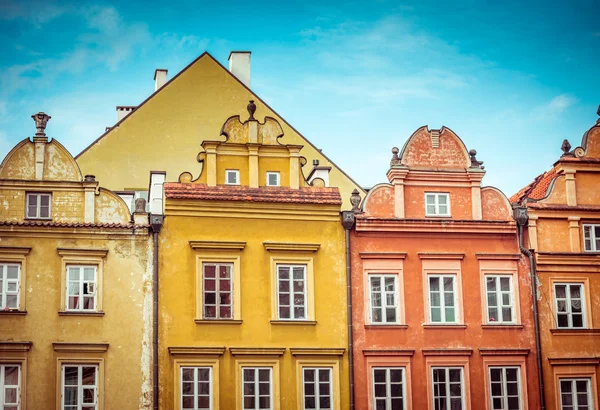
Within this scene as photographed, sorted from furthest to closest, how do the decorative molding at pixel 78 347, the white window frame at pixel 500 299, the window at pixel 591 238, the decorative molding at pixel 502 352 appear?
the window at pixel 591 238 < the white window frame at pixel 500 299 < the decorative molding at pixel 502 352 < the decorative molding at pixel 78 347

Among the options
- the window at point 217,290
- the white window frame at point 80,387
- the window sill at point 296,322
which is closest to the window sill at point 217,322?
the window at point 217,290

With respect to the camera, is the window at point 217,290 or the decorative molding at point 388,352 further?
the decorative molding at point 388,352

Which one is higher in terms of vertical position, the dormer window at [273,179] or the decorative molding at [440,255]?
the dormer window at [273,179]

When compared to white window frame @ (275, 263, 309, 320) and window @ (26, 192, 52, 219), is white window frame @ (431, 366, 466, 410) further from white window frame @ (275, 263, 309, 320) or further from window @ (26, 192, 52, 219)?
window @ (26, 192, 52, 219)

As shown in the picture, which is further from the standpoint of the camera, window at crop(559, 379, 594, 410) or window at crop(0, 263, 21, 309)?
window at crop(559, 379, 594, 410)

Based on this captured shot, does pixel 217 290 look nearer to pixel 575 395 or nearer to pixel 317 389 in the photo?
pixel 317 389

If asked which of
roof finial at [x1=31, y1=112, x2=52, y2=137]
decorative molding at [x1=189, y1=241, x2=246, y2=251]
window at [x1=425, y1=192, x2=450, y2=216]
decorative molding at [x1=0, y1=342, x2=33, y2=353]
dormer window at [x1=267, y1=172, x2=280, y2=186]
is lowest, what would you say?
decorative molding at [x1=0, y1=342, x2=33, y2=353]

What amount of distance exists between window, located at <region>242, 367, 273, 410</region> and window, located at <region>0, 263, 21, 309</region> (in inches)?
283

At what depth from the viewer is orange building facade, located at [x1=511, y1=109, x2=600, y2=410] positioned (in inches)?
1425

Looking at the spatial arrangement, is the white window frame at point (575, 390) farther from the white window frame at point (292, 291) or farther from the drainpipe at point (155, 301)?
the drainpipe at point (155, 301)

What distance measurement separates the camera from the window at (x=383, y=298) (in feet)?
117

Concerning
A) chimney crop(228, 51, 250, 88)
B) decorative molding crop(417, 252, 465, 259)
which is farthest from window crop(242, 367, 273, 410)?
chimney crop(228, 51, 250, 88)

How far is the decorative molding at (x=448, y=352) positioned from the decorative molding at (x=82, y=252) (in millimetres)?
10520

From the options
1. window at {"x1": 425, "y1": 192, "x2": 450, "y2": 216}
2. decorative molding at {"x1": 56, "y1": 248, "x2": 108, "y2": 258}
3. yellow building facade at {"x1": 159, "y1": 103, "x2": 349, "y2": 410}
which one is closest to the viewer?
decorative molding at {"x1": 56, "y1": 248, "x2": 108, "y2": 258}
